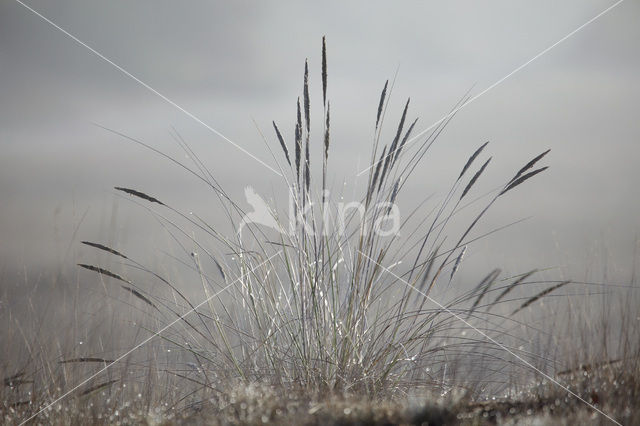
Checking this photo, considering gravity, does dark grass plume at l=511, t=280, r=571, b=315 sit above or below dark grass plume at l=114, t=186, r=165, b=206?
below

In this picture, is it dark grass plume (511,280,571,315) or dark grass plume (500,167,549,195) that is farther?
dark grass plume (500,167,549,195)

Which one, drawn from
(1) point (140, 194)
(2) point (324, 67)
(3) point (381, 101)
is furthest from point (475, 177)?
(1) point (140, 194)

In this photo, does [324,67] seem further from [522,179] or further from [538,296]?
[538,296]

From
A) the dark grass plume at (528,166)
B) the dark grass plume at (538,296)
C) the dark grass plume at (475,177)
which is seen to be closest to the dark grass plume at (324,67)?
the dark grass plume at (475,177)

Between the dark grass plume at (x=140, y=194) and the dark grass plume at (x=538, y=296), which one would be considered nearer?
the dark grass plume at (x=538, y=296)

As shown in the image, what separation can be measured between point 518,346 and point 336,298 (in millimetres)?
796

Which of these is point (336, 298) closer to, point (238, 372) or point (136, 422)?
point (238, 372)

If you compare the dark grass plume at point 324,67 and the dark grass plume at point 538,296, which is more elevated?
the dark grass plume at point 324,67

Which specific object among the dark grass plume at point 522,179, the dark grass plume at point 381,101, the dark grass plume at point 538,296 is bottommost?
the dark grass plume at point 538,296

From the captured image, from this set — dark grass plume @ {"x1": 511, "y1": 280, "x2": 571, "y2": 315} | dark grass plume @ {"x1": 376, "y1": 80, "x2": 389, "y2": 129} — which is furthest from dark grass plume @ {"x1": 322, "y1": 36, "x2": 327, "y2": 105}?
dark grass plume @ {"x1": 511, "y1": 280, "x2": 571, "y2": 315}

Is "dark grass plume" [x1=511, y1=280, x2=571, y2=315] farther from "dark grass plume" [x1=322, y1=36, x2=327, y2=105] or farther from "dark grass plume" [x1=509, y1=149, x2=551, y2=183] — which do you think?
"dark grass plume" [x1=322, y1=36, x2=327, y2=105]

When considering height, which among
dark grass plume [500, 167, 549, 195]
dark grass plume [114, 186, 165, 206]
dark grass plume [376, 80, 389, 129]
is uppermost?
dark grass plume [376, 80, 389, 129]

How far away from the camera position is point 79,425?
2.30m

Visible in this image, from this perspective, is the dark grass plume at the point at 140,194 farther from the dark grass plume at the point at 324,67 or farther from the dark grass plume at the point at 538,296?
the dark grass plume at the point at 538,296
